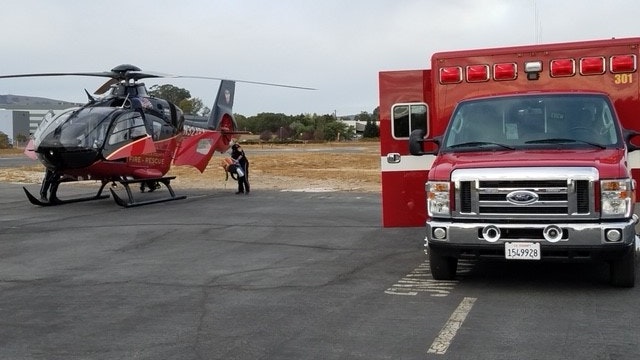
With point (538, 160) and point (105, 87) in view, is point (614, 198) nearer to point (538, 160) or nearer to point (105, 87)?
point (538, 160)

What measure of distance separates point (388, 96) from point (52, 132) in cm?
1124

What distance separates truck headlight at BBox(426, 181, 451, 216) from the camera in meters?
7.37

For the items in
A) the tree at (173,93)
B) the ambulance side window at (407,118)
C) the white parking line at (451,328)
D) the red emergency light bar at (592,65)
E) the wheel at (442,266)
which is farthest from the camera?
the tree at (173,93)

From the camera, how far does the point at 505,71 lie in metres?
8.92

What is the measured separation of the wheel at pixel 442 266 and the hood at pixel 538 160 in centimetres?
92

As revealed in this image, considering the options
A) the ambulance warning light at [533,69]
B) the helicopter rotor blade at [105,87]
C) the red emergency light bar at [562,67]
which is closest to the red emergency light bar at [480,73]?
the ambulance warning light at [533,69]

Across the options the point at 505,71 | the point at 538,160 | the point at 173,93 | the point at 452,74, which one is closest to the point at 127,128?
the point at 452,74

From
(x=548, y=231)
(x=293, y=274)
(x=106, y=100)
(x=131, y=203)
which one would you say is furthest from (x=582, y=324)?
(x=106, y=100)

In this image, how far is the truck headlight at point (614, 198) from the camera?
271 inches

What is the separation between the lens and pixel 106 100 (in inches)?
766

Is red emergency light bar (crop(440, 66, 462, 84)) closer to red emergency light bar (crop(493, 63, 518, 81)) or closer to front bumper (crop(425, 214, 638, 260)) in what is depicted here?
red emergency light bar (crop(493, 63, 518, 81))

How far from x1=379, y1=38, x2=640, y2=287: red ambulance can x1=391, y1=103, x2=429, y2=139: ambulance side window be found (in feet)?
0.04

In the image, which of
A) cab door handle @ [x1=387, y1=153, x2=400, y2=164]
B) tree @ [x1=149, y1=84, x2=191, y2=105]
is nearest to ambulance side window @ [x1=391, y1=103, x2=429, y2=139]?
cab door handle @ [x1=387, y1=153, x2=400, y2=164]

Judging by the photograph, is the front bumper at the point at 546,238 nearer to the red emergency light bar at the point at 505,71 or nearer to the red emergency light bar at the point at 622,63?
the red emergency light bar at the point at 622,63
